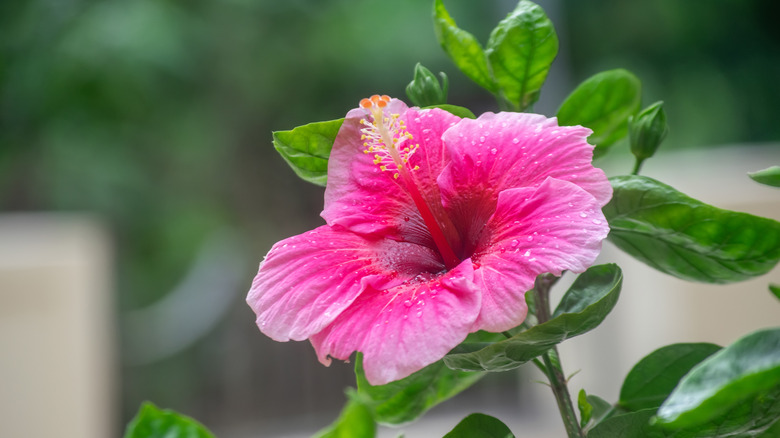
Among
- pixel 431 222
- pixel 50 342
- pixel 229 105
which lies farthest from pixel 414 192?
pixel 229 105

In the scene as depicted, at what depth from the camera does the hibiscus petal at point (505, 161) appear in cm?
36

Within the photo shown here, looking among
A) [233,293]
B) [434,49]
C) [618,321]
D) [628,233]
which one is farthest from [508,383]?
[628,233]

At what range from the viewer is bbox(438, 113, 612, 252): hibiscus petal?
0.36 meters

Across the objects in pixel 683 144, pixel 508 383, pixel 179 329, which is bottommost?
pixel 508 383

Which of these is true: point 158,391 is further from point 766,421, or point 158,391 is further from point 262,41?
point 766,421

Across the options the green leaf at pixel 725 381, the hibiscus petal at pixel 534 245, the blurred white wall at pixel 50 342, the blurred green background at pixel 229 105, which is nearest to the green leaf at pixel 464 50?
the hibiscus petal at pixel 534 245

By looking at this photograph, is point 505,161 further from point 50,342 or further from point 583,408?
point 50,342

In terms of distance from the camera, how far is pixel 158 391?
489 cm

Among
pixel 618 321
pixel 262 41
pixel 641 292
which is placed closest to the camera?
pixel 641 292

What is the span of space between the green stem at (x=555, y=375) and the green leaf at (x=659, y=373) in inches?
2.8

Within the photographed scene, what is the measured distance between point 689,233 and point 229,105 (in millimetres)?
5689

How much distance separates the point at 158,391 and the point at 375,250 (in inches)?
191

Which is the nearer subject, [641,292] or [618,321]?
[641,292]

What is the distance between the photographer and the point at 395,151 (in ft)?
1.30
